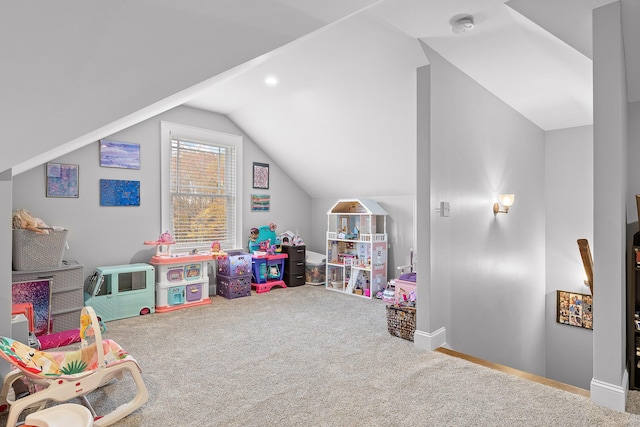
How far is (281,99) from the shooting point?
437cm

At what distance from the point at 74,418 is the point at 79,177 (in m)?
3.09

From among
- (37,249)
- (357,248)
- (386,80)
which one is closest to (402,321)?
(357,248)

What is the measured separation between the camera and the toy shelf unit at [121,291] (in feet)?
12.1

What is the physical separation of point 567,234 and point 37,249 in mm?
5896

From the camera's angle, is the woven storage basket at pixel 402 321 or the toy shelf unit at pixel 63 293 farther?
the toy shelf unit at pixel 63 293

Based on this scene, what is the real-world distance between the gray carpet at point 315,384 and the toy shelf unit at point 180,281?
0.52 metres

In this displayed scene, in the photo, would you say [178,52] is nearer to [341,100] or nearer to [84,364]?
[84,364]

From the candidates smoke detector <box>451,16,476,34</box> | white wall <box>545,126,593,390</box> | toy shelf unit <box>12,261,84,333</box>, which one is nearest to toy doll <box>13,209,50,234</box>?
toy shelf unit <box>12,261,84,333</box>

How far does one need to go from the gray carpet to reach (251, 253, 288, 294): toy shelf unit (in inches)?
58.8

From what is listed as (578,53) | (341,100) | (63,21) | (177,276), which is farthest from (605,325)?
(177,276)

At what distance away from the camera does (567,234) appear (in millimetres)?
4547

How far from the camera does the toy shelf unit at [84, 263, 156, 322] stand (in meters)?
3.70

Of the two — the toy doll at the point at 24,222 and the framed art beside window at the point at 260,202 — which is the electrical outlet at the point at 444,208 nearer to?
the framed art beside window at the point at 260,202

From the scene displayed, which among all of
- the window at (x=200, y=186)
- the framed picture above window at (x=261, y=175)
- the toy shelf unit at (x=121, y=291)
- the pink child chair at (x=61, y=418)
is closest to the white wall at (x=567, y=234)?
the framed picture above window at (x=261, y=175)
